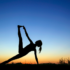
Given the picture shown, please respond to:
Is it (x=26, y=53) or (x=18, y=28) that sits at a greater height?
(x=18, y=28)

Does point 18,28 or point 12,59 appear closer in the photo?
point 12,59

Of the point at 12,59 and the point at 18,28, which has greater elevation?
the point at 18,28

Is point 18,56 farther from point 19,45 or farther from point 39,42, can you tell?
point 39,42

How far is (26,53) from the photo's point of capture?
5.22m

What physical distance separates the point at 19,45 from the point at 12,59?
1.01 m

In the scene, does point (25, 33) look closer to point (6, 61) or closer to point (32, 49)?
point (32, 49)
